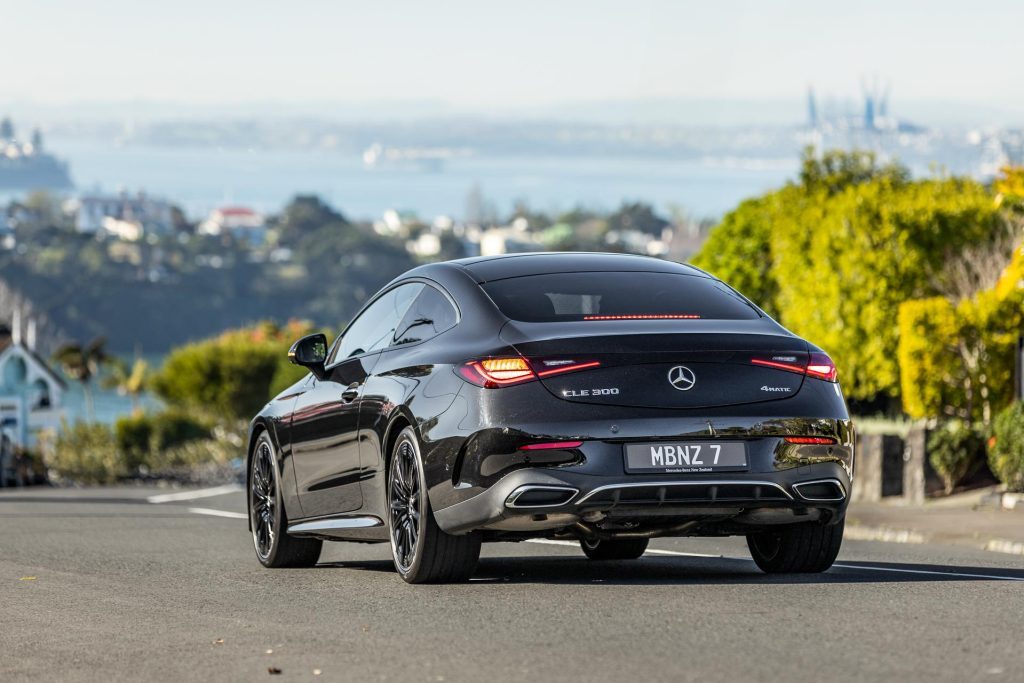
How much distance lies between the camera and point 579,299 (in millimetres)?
9930

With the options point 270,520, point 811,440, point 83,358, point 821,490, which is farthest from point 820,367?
point 83,358

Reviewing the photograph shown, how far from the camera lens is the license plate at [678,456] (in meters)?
8.93

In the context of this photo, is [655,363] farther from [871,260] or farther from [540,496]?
[871,260]

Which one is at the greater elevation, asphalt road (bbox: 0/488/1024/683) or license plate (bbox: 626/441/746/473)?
license plate (bbox: 626/441/746/473)

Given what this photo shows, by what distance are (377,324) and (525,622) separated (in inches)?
116

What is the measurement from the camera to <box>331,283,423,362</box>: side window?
1045cm

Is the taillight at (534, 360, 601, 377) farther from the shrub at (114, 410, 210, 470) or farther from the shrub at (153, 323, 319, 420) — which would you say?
the shrub at (153, 323, 319, 420)

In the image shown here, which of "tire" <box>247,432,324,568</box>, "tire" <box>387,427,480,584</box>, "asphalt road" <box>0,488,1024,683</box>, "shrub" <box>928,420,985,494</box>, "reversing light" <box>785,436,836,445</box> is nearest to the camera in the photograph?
"asphalt road" <box>0,488,1024,683</box>

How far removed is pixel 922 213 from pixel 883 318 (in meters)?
2.26

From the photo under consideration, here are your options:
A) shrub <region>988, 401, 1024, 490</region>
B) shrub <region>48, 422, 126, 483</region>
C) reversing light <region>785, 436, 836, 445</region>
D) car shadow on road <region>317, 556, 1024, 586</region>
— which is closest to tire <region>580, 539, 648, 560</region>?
car shadow on road <region>317, 556, 1024, 586</region>

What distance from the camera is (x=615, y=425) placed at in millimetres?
8891

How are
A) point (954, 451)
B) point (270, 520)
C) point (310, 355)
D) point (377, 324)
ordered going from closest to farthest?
point (377, 324)
point (310, 355)
point (270, 520)
point (954, 451)

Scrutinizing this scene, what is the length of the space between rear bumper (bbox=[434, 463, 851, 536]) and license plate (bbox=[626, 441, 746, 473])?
1.6 inches

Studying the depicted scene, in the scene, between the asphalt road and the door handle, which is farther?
the door handle
